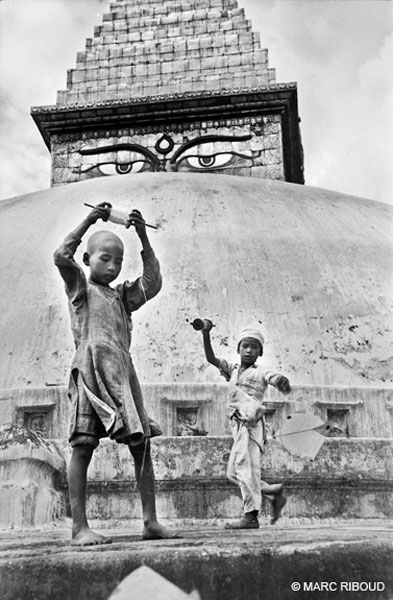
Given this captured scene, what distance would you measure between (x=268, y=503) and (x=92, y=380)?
2.73 metres

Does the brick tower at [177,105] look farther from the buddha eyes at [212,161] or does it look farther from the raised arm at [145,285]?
the raised arm at [145,285]

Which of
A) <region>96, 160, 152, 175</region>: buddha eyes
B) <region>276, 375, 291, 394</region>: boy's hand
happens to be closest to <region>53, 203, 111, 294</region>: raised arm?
<region>276, 375, 291, 394</region>: boy's hand

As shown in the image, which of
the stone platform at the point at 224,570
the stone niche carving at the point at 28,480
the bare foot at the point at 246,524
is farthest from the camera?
the stone niche carving at the point at 28,480

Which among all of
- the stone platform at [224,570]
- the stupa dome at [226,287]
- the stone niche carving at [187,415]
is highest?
the stupa dome at [226,287]

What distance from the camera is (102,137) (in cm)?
1744

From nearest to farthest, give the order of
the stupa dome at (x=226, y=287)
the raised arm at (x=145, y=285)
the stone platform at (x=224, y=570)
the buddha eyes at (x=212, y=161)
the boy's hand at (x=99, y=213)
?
1. the stone platform at (x=224, y=570)
2. the boy's hand at (x=99, y=213)
3. the raised arm at (x=145, y=285)
4. the stupa dome at (x=226, y=287)
5. the buddha eyes at (x=212, y=161)

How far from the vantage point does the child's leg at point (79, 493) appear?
3852 millimetres

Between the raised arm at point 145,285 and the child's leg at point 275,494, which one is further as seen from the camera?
the child's leg at point 275,494

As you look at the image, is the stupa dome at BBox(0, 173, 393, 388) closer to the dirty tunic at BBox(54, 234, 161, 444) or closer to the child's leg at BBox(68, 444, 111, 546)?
the dirty tunic at BBox(54, 234, 161, 444)

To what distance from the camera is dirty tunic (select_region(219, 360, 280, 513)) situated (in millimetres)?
5012

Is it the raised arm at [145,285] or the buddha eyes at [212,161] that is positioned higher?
the buddha eyes at [212,161]

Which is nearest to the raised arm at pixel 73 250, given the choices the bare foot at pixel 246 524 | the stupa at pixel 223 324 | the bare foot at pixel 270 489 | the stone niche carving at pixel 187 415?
the bare foot at pixel 246 524

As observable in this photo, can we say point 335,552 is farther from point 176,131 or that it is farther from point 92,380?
point 176,131

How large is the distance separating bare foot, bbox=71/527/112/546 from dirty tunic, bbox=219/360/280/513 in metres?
1.36
